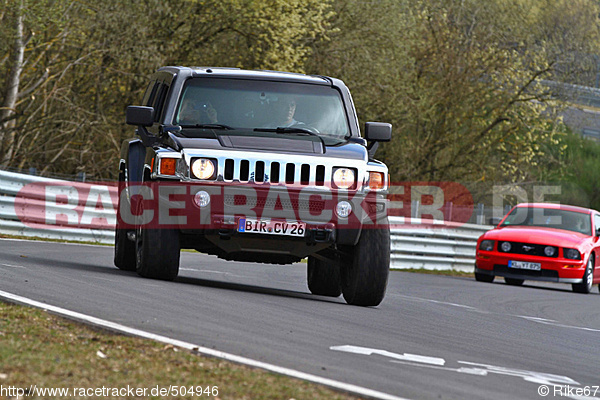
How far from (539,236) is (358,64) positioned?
40.4 feet

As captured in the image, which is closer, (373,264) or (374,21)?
(373,264)

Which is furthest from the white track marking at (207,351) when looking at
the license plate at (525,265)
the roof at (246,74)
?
the license plate at (525,265)

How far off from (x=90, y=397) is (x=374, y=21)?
87.8ft

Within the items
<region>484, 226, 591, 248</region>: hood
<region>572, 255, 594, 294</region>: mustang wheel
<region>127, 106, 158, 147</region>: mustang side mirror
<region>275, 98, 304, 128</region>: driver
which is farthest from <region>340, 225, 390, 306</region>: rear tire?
<region>572, 255, 594, 294</region>: mustang wheel

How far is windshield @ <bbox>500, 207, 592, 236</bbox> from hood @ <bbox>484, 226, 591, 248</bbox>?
1.04 feet

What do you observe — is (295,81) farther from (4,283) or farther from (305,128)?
(4,283)

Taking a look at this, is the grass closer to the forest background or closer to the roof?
the roof

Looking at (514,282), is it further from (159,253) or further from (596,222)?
(159,253)

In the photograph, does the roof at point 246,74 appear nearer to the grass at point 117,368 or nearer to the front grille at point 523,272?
the grass at point 117,368

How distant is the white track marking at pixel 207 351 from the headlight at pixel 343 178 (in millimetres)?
3040

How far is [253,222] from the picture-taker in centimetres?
931

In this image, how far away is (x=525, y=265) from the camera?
18.2 metres

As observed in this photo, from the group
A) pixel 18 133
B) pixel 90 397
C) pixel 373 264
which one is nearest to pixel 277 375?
pixel 90 397

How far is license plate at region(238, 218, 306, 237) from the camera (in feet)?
30.6
